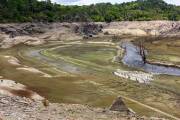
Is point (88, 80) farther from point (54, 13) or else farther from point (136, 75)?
point (54, 13)

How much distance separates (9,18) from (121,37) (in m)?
33.5

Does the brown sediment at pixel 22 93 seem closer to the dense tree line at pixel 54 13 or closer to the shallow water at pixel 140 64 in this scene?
the shallow water at pixel 140 64

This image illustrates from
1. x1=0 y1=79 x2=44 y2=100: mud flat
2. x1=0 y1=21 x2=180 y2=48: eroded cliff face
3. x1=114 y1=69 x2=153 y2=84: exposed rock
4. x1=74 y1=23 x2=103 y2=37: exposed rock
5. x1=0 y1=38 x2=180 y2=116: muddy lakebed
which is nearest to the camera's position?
x1=0 y1=79 x2=44 y2=100: mud flat

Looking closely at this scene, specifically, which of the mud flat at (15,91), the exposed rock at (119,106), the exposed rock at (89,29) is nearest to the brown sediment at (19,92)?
the mud flat at (15,91)

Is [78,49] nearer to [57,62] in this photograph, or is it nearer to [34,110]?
[57,62]

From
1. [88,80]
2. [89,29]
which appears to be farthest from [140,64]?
[89,29]

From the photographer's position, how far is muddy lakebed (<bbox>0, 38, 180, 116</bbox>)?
51.9 metres

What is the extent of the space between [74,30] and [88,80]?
A: 79.4 metres

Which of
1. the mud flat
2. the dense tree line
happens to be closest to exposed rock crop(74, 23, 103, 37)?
the dense tree line

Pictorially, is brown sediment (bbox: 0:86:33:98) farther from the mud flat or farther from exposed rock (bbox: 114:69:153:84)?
exposed rock (bbox: 114:69:153:84)

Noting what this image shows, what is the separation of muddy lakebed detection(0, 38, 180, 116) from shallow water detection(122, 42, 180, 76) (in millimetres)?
220

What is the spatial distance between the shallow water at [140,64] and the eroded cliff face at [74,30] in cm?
2886

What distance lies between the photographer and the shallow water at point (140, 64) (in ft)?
243

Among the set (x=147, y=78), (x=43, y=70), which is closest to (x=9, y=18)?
(x=43, y=70)
